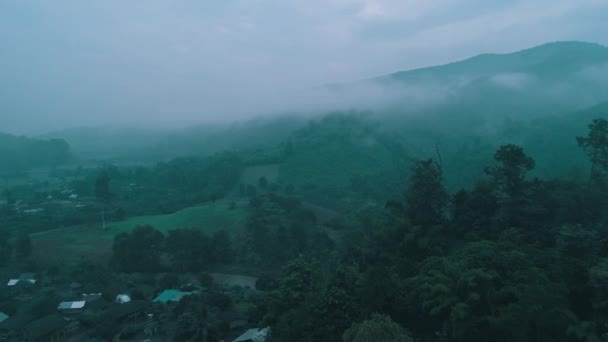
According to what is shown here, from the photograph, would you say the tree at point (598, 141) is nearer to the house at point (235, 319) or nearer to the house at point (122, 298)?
the house at point (235, 319)

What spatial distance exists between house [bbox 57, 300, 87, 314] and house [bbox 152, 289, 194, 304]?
342 centimetres

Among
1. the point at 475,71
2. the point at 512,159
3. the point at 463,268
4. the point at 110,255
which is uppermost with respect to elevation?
the point at 475,71

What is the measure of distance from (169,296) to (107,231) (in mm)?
17044

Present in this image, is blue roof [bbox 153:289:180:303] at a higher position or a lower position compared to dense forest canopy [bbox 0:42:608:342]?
lower

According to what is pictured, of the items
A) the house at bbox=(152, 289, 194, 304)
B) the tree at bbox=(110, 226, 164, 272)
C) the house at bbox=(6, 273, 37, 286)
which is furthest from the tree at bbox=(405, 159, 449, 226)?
the house at bbox=(6, 273, 37, 286)

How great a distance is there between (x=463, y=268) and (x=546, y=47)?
11652 centimetres

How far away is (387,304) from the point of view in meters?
12.5

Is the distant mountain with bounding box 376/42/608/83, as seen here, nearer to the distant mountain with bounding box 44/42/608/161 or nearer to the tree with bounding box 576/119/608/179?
the distant mountain with bounding box 44/42/608/161

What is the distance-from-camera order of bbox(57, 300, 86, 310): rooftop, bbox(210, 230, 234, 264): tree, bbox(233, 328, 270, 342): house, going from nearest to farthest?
bbox(233, 328, 270, 342): house, bbox(57, 300, 86, 310): rooftop, bbox(210, 230, 234, 264): tree

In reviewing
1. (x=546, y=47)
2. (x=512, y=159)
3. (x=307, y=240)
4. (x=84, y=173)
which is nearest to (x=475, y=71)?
(x=546, y=47)

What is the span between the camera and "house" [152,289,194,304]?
23812 mm

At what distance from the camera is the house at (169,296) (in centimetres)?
2381

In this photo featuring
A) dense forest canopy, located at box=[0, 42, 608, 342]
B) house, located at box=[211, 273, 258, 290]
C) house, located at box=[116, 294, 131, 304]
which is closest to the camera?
dense forest canopy, located at box=[0, 42, 608, 342]

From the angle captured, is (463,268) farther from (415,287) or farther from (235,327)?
(235,327)
